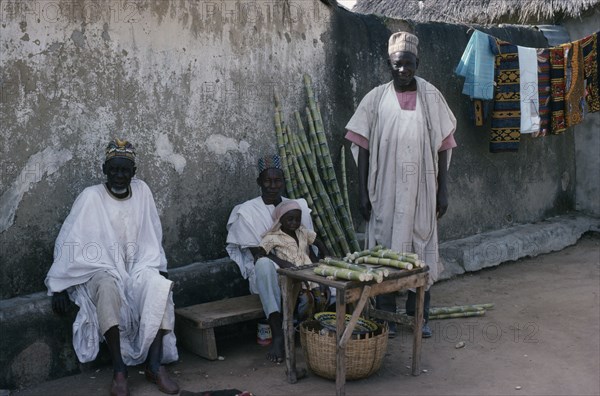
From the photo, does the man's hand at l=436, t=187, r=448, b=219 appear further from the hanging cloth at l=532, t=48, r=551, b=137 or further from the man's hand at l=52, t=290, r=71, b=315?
the hanging cloth at l=532, t=48, r=551, b=137

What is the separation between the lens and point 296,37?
6027 millimetres

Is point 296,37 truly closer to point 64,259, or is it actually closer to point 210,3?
point 210,3

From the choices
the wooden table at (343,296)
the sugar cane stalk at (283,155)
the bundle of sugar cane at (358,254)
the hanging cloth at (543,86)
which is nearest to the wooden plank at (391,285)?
the wooden table at (343,296)

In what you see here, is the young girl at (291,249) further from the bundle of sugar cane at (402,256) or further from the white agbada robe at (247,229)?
the bundle of sugar cane at (402,256)

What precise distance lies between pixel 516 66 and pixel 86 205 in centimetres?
464

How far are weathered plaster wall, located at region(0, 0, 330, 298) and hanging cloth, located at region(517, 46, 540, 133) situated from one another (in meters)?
2.29

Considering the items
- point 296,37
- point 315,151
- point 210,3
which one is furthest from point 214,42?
point 315,151

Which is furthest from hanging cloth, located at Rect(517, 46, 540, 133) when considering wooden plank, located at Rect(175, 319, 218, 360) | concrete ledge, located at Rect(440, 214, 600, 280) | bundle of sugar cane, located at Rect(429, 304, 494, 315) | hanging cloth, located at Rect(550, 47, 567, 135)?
wooden plank, located at Rect(175, 319, 218, 360)

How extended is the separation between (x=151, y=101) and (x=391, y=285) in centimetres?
207

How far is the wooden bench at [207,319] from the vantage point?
15.7 feet

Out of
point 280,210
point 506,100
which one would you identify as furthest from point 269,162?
point 506,100

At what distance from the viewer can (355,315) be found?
159 inches

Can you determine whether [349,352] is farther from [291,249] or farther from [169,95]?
[169,95]

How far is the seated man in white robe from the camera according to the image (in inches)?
170
